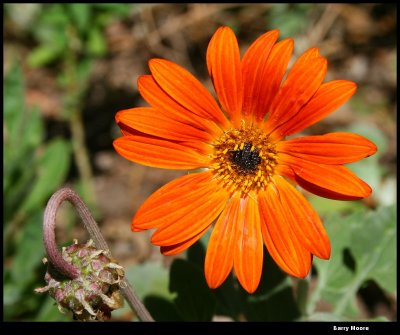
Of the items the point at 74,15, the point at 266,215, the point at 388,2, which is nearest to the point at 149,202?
the point at 266,215

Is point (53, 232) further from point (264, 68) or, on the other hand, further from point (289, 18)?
point (289, 18)

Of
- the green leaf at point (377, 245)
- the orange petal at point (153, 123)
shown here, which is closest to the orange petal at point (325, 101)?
the orange petal at point (153, 123)

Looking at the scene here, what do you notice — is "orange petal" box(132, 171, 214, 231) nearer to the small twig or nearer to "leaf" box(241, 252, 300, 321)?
the small twig

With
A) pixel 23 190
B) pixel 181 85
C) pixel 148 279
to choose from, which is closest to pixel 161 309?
pixel 148 279

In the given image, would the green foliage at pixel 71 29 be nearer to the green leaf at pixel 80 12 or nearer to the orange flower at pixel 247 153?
the green leaf at pixel 80 12

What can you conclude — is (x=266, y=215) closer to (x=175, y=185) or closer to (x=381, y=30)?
(x=175, y=185)

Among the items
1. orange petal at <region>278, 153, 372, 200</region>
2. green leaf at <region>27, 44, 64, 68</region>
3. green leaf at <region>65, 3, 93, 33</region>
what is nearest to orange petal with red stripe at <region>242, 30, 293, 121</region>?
orange petal at <region>278, 153, 372, 200</region>
